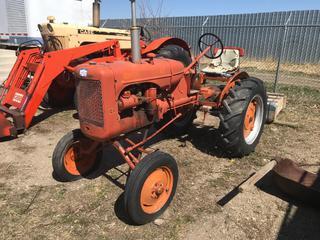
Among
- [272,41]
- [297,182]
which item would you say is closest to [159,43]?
[297,182]

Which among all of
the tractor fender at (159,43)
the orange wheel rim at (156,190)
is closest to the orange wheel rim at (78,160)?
the orange wheel rim at (156,190)

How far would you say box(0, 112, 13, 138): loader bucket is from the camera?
4.86 m

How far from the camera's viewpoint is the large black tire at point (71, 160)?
346 centimetres

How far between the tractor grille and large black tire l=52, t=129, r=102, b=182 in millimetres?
494

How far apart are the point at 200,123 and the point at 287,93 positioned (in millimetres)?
3652

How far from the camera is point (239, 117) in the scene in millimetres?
3977

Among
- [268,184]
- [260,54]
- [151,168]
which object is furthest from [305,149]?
[260,54]

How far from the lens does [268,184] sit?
3.63 meters

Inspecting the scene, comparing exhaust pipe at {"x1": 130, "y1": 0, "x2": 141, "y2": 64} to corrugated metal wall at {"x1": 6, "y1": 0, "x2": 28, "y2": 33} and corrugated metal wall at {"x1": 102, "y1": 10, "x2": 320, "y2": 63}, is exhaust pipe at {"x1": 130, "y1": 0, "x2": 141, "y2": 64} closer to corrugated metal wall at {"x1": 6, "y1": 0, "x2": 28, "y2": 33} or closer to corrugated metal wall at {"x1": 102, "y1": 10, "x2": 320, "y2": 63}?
corrugated metal wall at {"x1": 6, "y1": 0, "x2": 28, "y2": 33}

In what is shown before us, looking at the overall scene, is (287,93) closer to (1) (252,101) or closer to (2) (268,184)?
(1) (252,101)

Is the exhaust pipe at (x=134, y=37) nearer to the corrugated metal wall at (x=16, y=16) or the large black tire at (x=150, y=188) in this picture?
the large black tire at (x=150, y=188)

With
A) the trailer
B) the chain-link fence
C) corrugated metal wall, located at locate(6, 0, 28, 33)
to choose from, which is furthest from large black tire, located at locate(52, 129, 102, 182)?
A: the chain-link fence

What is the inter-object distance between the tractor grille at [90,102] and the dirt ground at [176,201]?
35.9 inches

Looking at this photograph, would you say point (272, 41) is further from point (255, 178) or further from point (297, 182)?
point (297, 182)
